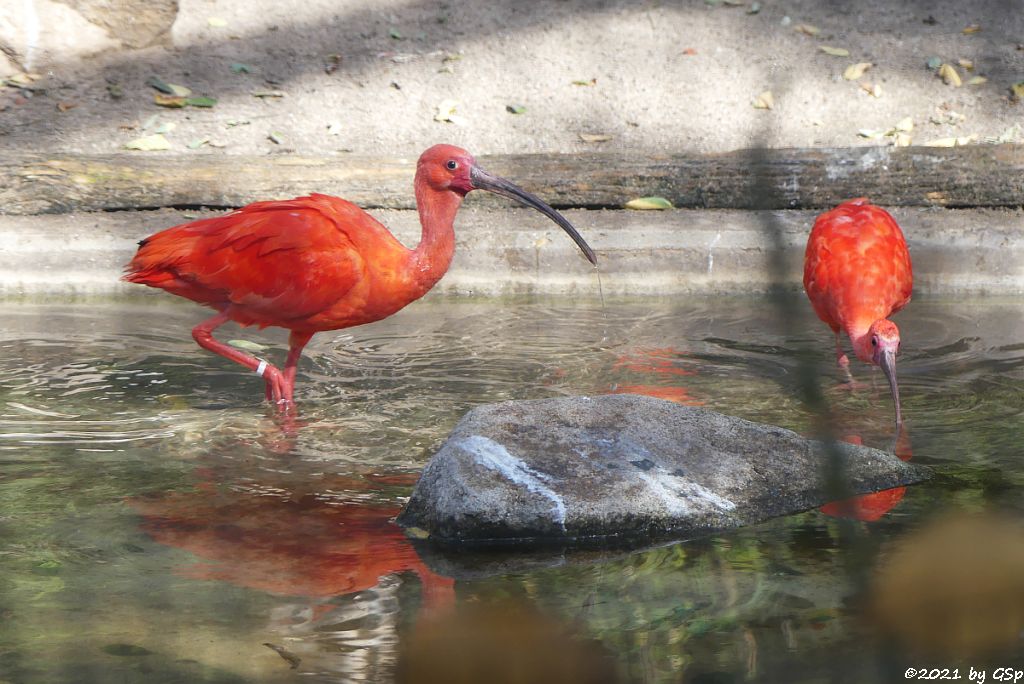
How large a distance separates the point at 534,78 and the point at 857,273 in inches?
159

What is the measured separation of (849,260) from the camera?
17.5ft

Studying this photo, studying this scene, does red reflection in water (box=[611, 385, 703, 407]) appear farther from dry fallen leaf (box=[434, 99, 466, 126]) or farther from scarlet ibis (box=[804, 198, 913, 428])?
dry fallen leaf (box=[434, 99, 466, 126])

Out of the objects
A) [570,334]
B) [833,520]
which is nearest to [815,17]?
[570,334]

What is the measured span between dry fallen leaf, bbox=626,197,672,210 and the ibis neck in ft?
7.19

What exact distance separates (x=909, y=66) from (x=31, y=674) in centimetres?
752

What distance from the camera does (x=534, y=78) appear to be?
346 inches

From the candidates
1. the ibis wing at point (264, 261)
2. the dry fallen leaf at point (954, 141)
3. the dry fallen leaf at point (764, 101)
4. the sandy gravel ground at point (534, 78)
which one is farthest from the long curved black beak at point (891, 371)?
the dry fallen leaf at point (764, 101)

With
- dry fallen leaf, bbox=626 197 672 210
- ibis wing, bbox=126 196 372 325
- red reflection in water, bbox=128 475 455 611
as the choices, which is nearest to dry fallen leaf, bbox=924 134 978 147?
dry fallen leaf, bbox=626 197 672 210

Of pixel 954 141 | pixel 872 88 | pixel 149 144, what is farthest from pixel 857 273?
pixel 149 144

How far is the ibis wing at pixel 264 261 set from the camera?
15.5ft

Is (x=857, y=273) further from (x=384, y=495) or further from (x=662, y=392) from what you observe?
(x=384, y=495)

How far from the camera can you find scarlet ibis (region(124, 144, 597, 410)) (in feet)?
15.6

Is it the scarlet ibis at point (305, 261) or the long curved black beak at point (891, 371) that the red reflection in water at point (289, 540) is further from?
the long curved black beak at point (891, 371)

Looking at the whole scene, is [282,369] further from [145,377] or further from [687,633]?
[687,633]
